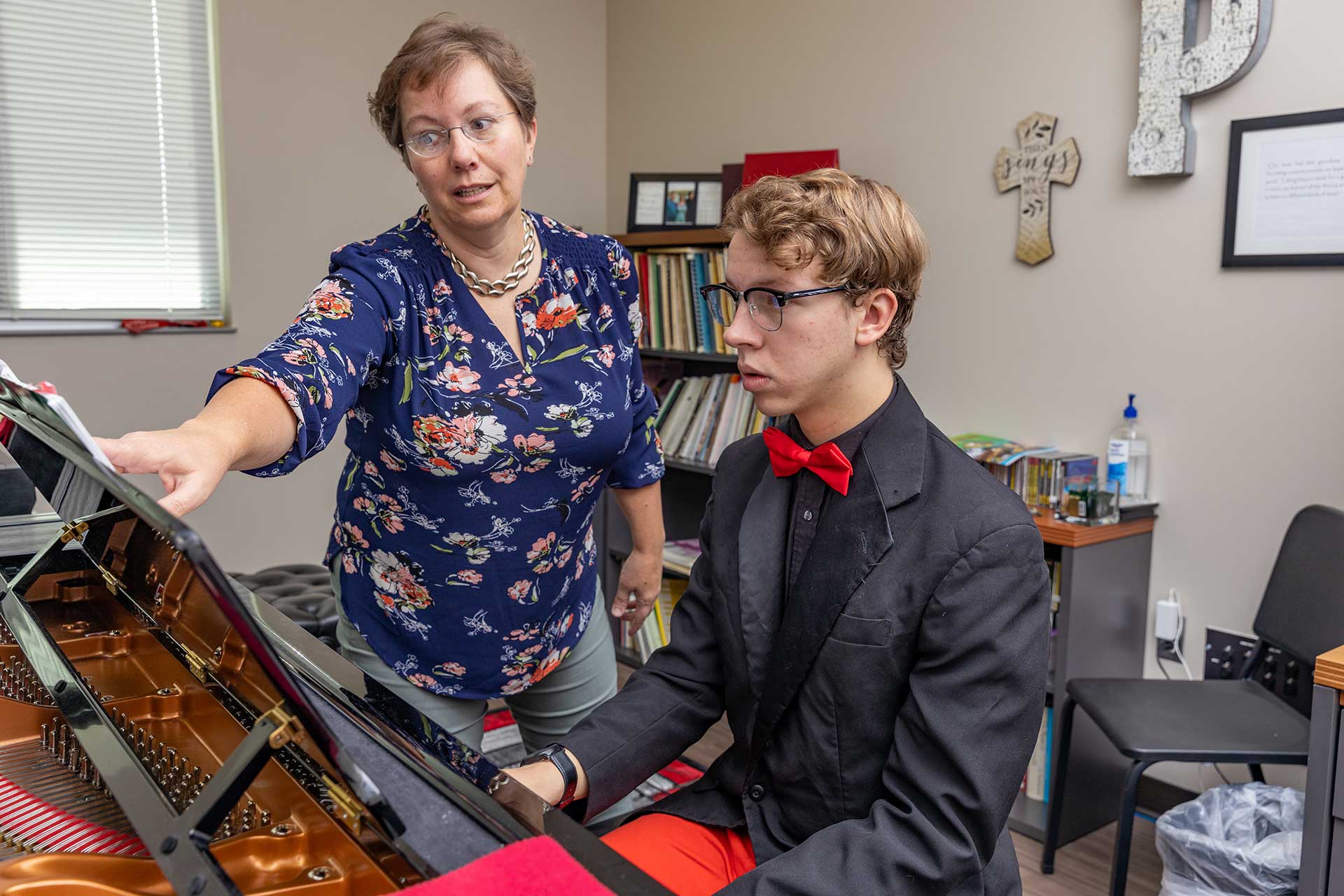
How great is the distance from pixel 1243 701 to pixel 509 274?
5.87 ft

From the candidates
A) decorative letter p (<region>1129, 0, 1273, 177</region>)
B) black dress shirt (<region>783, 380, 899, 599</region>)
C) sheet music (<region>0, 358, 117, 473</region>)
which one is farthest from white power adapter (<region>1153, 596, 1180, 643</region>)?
sheet music (<region>0, 358, 117, 473</region>)

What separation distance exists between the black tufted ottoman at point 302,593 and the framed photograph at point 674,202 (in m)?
1.59

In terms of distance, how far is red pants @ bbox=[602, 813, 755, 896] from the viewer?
1267mm

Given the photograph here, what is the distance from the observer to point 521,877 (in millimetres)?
722

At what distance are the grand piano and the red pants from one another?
0.42 m

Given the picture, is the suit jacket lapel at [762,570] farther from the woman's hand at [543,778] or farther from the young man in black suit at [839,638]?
the woman's hand at [543,778]

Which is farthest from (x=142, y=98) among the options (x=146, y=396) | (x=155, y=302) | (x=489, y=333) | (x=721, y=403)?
(x=489, y=333)

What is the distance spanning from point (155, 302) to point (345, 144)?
2.62 ft

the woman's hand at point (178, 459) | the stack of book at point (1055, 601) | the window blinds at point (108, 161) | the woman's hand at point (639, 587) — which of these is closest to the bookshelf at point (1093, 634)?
the stack of book at point (1055, 601)

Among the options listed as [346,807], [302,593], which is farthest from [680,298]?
[346,807]

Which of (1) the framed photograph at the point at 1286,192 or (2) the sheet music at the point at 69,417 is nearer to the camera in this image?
(2) the sheet music at the point at 69,417

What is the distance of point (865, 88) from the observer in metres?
3.12

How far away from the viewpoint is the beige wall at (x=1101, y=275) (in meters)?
2.33

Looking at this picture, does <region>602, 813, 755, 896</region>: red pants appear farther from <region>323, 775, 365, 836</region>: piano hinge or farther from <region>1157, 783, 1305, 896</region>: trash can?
<region>1157, 783, 1305, 896</region>: trash can
